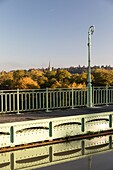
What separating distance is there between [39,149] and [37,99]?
12.7 feet

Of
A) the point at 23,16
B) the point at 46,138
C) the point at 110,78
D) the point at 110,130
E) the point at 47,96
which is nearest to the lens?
the point at 46,138

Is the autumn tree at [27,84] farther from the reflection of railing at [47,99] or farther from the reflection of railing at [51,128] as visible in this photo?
the reflection of railing at [51,128]

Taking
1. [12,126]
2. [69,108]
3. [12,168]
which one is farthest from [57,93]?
[12,168]

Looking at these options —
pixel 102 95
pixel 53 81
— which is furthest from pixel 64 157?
pixel 53 81

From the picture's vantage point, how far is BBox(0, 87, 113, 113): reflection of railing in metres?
10.8

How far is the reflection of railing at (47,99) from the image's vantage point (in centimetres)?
1076

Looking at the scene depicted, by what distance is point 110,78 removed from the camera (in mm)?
46656

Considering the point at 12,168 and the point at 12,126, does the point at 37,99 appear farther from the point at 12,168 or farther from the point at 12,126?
the point at 12,168

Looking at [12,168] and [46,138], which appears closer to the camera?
[12,168]

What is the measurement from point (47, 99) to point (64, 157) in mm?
4513

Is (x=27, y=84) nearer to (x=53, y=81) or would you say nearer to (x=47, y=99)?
(x=53, y=81)

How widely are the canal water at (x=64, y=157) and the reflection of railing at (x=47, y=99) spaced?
3013 millimetres

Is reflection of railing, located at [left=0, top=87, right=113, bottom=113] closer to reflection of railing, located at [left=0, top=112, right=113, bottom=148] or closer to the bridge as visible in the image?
the bridge

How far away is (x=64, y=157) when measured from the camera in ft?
23.2
